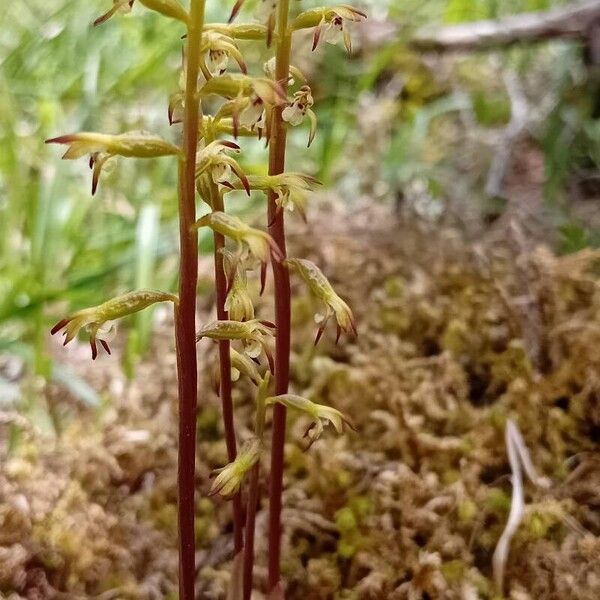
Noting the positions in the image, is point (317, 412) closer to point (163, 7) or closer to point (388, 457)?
point (163, 7)

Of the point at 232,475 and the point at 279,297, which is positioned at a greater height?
the point at 279,297

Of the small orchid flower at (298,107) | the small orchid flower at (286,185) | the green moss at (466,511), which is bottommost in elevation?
the green moss at (466,511)

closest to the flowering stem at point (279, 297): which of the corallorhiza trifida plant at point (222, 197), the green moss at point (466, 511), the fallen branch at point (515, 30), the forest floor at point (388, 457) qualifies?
the corallorhiza trifida plant at point (222, 197)

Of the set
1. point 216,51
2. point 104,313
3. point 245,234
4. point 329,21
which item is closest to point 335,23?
point 329,21

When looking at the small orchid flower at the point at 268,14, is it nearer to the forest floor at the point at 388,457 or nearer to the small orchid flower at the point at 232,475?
the small orchid flower at the point at 232,475

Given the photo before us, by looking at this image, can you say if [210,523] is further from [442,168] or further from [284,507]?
[442,168]
